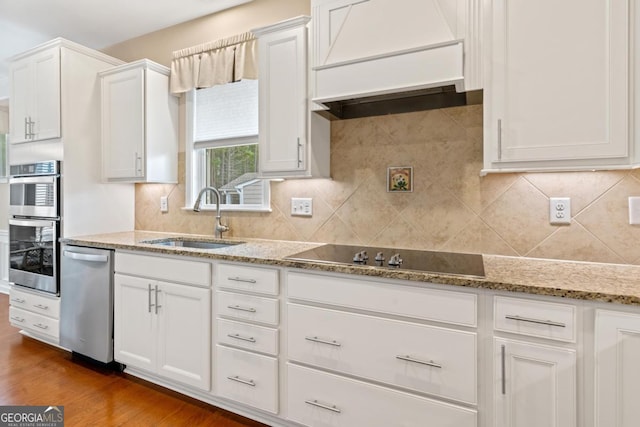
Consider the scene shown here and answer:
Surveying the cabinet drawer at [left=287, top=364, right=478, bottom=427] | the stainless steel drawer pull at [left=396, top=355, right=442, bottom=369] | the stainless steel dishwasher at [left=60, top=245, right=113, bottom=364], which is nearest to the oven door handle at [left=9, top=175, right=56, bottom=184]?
the stainless steel dishwasher at [left=60, top=245, right=113, bottom=364]

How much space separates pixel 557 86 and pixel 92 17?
333cm

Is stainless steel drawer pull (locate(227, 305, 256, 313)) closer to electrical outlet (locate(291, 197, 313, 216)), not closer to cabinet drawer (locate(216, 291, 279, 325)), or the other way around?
cabinet drawer (locate(216, 291, 279, 325))

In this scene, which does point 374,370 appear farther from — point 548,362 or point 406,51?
point 406,51

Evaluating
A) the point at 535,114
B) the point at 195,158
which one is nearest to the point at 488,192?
the point at 535,114

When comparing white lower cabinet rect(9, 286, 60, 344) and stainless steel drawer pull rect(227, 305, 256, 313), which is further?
white lower cabinet rect(9, 286, 60, 344)

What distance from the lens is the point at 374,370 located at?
1551 mm

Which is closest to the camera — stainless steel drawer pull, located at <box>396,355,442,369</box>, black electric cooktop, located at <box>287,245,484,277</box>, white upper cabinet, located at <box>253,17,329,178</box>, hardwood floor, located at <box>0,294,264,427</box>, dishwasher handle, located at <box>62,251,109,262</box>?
stainless steel drawer pull, located at <box>396,355,442,369</box>

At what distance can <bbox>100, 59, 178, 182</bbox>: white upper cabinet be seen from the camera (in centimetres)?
272

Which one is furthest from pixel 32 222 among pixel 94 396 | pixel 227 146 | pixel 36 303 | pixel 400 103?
pixel 400 103

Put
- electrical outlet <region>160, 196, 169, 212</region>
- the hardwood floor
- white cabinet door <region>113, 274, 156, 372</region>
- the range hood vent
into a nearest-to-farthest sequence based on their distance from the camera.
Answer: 1. the range hood vent
2. the hardwood floor
3. white cabinet door <region>113, 274, 156, 372</region>
4. electrical outlet <region>160, 196, 169, 212</region>

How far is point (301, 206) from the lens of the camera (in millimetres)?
2422

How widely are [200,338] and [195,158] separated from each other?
5.06 feet

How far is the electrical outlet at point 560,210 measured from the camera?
5.71 ft

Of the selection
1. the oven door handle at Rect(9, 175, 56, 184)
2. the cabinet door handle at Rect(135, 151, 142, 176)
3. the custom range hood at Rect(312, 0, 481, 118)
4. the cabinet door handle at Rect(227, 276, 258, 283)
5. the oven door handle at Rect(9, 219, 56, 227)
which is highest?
the custom range hood at Rect(312, 0, 481, 118)
